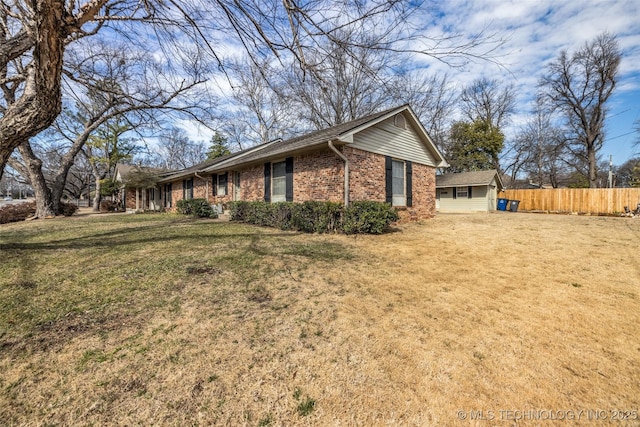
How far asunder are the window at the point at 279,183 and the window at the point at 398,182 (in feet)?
13.3

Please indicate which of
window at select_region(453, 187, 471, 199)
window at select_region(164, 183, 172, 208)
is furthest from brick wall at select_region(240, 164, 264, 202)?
window at select_region(453, 187, 471, 199)

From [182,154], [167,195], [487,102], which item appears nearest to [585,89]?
[487,102]

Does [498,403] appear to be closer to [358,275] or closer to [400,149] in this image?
[358,275]

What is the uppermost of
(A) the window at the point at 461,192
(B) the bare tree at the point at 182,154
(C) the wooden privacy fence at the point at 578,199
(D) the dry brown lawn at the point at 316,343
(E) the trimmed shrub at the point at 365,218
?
(B) the bare tree at the point at 182,154

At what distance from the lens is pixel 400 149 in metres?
10.8

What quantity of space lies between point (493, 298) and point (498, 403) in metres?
1.98

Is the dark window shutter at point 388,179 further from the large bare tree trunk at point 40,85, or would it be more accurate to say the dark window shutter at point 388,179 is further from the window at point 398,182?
the large bare tree trunk at point 40,85

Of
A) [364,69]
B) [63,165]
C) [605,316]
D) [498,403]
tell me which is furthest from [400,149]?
[63,165]

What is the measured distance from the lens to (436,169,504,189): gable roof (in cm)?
1984

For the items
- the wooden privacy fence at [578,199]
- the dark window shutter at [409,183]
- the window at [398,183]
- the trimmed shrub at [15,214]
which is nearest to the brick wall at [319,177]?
the window at [398,183]

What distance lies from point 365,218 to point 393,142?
4.39m

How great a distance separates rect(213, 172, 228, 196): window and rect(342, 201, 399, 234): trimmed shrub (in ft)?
30.6

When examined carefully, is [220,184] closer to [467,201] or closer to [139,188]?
[139,188]

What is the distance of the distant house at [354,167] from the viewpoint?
8.73m
